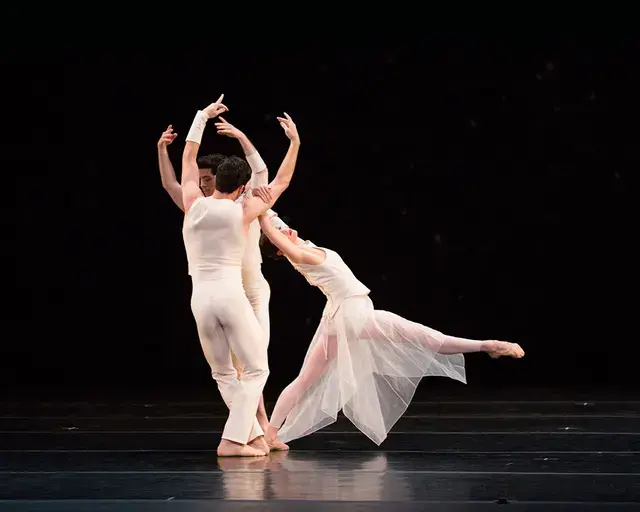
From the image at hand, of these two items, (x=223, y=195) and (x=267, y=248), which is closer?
(x=223, y=195)

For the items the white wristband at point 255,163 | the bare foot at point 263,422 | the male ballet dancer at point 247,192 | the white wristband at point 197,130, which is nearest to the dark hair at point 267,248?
the male ballet dancer at point 247,192

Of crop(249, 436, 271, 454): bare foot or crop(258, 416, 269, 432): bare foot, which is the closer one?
crop(249, 436, 271, 454): bare foot

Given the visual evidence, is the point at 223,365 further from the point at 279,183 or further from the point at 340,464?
the point at 279,183

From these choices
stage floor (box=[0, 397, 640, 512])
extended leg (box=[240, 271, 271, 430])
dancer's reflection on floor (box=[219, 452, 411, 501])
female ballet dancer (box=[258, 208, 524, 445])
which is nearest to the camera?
stage floor (box=[0, 397, 640, 512])

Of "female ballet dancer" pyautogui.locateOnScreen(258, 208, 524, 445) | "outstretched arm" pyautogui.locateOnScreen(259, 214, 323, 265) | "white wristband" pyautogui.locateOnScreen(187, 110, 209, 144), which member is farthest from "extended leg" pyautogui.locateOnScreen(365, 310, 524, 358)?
"white wristband" pyautogui.locateOnScreen(187, 110, 209, 144)

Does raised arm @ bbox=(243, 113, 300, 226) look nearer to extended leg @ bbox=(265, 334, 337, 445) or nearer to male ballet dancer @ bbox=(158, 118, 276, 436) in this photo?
male ballet dancer @ bbox=(158, 118, 276, 436)

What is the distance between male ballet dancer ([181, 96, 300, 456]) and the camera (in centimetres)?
445

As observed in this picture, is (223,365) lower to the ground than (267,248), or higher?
lower

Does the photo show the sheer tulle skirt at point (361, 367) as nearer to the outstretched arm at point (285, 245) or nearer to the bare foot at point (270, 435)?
the bare foot at point (270, 435)

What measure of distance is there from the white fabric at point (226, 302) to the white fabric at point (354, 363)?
0.32 meters

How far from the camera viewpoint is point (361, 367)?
471cm

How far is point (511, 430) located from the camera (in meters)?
5.30

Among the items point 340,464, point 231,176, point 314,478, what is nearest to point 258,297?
point 231,176

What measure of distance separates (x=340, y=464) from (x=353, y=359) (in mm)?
584
